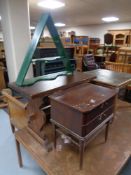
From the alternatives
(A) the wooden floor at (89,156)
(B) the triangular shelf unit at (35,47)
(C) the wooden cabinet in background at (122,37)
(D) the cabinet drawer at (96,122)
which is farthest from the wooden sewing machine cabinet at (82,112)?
(C) the wooden cabinet in background at (122,37)

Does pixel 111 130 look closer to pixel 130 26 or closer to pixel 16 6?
pixel 16 6

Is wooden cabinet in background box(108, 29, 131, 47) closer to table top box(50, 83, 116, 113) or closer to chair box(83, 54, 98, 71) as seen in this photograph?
chair box(83, 54, 98, 71)

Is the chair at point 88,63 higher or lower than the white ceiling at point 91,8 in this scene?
lower

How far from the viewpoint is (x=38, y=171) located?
Answer: 5.43ft

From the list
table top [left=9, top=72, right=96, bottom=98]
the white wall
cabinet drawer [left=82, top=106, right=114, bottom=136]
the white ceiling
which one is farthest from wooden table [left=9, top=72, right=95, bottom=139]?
the white wall

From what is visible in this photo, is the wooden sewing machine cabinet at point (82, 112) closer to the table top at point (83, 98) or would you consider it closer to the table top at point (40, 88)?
the table top at point (83, 98)

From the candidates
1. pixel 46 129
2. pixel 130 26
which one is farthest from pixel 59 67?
pixel 130 26

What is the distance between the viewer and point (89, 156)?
136 centimetres

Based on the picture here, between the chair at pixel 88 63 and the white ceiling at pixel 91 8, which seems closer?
the white ceiling at pixel 91 8

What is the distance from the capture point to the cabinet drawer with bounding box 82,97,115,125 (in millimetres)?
987

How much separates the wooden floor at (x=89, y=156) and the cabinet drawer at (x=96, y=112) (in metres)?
0.51

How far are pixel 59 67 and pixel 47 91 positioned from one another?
274 cm

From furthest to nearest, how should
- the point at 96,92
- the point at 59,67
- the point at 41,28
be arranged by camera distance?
the point at 59,67 → the point at 41,28 → the point at 96,92

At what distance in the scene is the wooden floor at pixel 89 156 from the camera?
1.21 meters
